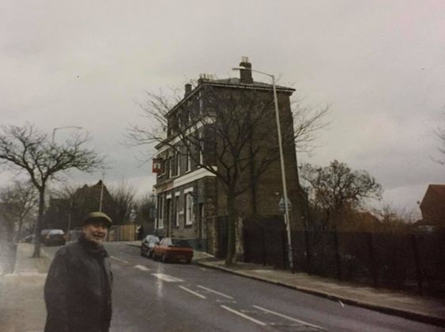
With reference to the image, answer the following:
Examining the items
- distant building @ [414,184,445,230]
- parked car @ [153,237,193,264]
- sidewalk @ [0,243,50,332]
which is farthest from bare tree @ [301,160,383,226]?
sidewalk @ [0,243,50,332]

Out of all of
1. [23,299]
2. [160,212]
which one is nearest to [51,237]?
[23,299]

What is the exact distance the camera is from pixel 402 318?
Result: 9773 mm

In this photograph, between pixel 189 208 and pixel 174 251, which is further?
pixel 189 208

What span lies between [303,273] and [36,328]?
43.9ft

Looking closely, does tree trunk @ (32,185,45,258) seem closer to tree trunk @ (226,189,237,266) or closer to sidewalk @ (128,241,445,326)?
sidewalk @ (128,241,445,326)

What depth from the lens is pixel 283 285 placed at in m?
14.9

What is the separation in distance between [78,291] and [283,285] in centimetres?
1251

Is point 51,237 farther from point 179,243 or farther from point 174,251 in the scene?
point 179,243

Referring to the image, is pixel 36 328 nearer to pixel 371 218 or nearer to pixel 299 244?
pixel 299 244

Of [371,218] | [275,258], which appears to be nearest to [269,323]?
[275,258]

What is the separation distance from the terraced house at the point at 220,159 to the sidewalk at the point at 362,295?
5597 millimetres

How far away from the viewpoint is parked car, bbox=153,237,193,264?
73.5 feet

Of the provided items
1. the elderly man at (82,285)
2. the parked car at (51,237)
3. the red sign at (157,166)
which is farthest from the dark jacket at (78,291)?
the red sign at (157,166)

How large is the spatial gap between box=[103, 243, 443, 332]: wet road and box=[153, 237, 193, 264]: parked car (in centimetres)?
762
